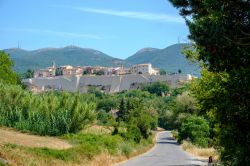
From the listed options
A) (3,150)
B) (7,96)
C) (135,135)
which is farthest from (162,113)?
(3,150)

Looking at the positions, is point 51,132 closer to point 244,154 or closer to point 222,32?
point 244,154

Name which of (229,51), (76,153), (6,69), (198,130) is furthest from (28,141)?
(6,69)

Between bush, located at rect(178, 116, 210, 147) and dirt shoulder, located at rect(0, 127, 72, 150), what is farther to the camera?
bush, located at rect(178, 116, 210, 147)

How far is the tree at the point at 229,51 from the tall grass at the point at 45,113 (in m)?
23.8

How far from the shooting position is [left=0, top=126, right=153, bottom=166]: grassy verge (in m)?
22.6

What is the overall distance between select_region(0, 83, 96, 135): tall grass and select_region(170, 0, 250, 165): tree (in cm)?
2384

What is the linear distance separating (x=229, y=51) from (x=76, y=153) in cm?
1717

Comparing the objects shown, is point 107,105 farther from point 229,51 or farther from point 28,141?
Answer: point 229,51

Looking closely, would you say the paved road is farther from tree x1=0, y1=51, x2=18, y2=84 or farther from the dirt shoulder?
tree x1=0, y1=51, x2=18, y2=84

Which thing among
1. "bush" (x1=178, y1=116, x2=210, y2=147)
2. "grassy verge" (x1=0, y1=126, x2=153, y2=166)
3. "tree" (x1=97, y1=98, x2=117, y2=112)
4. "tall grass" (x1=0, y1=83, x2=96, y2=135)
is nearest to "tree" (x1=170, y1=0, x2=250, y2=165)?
"grassy verge" (x1=0, y1=126, x2=153, y2=166)

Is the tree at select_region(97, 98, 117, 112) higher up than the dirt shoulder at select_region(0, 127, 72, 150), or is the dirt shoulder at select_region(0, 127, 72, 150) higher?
the dirt shoulder at select_region(0, 127, 72, 150)

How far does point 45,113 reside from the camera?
143 ft

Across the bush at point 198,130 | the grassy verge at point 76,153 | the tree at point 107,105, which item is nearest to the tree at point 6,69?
the bush at point 198,130

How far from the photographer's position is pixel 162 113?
17438 centimetres
